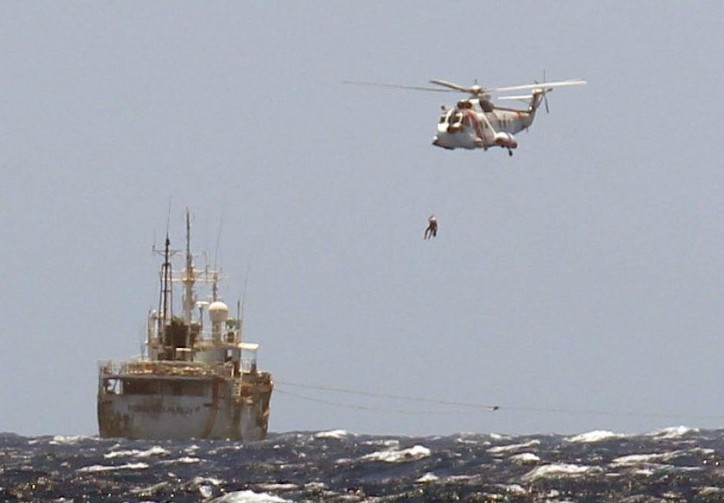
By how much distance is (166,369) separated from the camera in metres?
128

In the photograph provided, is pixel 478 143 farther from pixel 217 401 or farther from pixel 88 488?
pixel 217 401

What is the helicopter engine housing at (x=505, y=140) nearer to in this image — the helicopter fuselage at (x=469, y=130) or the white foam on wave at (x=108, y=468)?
the helicopter fuselage at (x=469, y=130)

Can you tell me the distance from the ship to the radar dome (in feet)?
0.21

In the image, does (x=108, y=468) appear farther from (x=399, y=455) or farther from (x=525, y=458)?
Answer: (x=525, y=458)

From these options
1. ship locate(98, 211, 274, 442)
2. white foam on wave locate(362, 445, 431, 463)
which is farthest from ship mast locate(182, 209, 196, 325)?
white foam on wave locate(362, 445, 431, 463)

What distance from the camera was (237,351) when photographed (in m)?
135

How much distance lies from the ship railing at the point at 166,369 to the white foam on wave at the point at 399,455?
26.6 m

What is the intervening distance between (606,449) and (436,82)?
92.6 feet

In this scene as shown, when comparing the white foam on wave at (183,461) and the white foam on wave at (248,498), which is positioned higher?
Result: the white foam on wave at (248,498)

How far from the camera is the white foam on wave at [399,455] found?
305 feet

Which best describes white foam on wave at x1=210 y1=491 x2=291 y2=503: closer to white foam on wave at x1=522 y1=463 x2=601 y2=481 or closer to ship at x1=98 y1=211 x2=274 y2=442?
white foam on wave at x1=522 y1=463 x2=601 y2=481

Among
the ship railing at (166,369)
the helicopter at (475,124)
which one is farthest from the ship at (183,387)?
the helicopter at (475,124)

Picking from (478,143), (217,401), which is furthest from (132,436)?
(478,143)

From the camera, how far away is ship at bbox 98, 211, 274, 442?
127938mm
